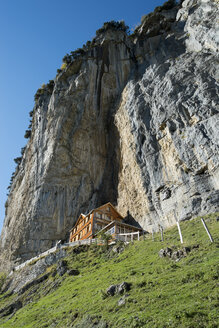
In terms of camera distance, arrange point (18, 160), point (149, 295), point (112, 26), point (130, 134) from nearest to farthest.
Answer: point (149, 295) < point (130, 134) < point (112, 26) < point (18, 160)

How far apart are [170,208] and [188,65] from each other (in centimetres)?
2408

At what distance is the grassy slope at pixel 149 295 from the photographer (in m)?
8.63

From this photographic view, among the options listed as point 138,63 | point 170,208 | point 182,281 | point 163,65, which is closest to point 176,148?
point 170,208

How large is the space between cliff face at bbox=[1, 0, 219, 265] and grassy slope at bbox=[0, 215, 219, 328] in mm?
12212

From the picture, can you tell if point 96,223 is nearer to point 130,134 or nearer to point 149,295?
point 130,134

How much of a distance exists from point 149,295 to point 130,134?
33.3m

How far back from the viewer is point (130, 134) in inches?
1662

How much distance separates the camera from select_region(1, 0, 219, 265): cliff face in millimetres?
31188

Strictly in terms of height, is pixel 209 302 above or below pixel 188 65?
below

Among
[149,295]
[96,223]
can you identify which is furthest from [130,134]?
[149,295]

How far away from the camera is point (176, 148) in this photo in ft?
106

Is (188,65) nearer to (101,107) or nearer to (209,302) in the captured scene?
(101,107)

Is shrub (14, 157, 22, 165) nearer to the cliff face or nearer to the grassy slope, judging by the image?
the cliff face

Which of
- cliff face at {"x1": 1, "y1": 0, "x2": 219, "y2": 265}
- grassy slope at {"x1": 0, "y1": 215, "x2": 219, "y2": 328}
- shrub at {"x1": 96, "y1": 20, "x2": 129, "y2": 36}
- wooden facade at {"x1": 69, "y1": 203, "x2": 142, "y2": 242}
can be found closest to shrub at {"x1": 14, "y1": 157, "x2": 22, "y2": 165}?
cliff face at {"x1": 1, "y1": 0, "x2": 219, "y2": 265}
